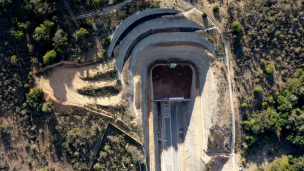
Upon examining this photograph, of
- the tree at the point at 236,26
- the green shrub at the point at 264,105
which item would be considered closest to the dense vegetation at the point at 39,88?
the tree at the point at 236,26

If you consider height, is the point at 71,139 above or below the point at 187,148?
above

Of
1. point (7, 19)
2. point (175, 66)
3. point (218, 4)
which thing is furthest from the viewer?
point (175, 66)

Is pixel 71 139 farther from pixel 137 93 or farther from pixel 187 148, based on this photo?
pixel 187 148

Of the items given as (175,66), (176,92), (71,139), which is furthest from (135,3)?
(71,139)

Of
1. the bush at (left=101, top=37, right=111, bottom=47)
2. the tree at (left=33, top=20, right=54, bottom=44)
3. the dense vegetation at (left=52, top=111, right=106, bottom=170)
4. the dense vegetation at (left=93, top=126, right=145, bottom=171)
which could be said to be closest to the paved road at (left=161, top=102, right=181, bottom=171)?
the dense vegetation at (left=93, top=126, right=145, bottom=171)

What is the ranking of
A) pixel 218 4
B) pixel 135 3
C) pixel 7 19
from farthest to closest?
pixel 218 4 < pixel 135 3 < pixel 7 19

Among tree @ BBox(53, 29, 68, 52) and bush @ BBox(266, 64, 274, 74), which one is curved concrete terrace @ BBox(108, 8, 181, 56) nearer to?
tree @ BBox(53, 29, 68, 52)

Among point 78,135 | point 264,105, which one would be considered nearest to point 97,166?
point 78,135
